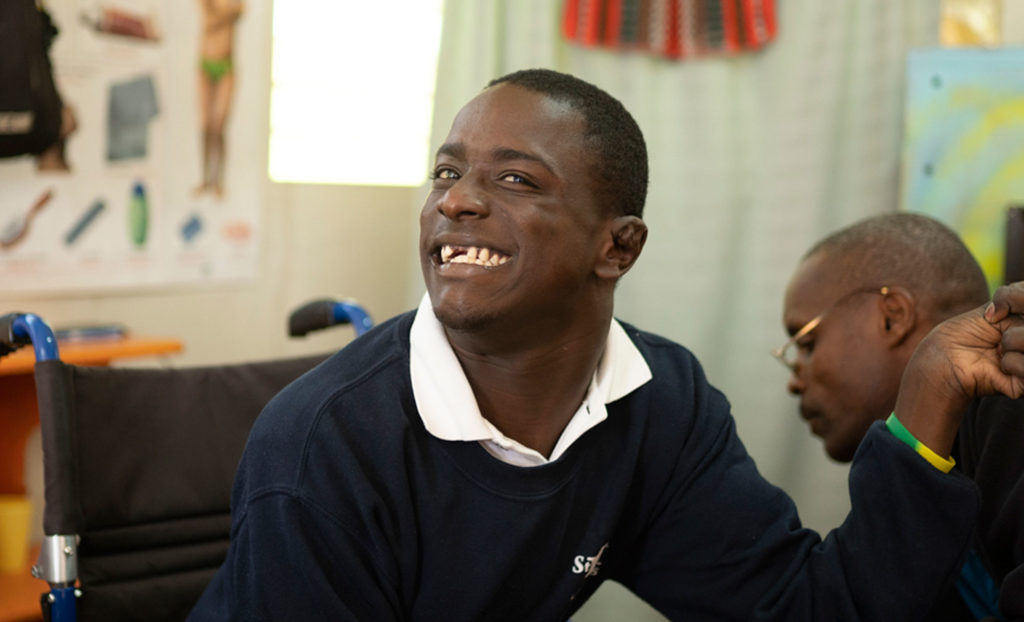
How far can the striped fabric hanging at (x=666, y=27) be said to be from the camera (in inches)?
108

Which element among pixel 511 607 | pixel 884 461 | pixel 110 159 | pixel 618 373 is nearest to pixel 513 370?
pixel 618 373

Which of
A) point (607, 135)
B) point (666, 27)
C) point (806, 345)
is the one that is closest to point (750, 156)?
point (666, 27)

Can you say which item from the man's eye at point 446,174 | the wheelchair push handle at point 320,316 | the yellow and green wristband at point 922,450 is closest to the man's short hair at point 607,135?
the man's eye at point 446,174

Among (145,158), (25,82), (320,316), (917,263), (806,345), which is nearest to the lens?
(917,263)

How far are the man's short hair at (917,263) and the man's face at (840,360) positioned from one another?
0.09 feet

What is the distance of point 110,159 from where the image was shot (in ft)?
7.76

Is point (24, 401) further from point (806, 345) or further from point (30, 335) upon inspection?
point (806, 345)

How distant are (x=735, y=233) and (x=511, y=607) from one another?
Answer: 1835 mm

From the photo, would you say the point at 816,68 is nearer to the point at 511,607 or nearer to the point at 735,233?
the point at 735,233

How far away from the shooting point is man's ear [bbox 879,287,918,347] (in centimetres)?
Result: 154

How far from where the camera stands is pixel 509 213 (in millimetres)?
1162

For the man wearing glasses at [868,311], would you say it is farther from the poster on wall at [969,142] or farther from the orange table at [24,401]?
the orange table at [24,401]

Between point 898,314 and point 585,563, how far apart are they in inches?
25.4

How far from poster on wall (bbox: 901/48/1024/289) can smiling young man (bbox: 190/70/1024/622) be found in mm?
1209
